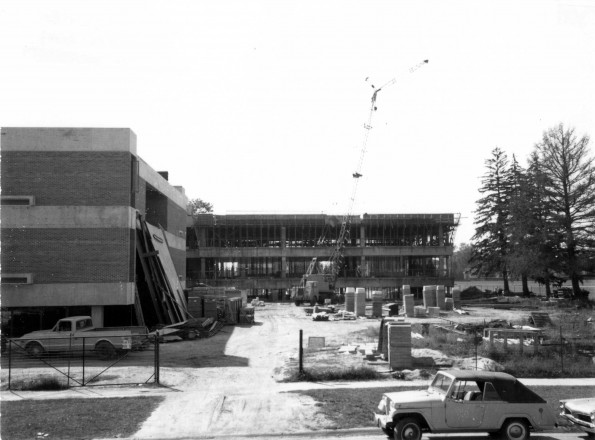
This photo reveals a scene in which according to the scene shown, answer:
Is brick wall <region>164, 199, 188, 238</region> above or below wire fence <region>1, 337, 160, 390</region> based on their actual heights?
above

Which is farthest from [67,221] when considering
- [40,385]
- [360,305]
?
[360,305]

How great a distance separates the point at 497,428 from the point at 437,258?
81522mm

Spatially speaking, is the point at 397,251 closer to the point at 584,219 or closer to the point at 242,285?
the point at 242,285

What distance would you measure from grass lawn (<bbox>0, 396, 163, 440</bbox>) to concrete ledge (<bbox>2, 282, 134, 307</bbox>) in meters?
16.8

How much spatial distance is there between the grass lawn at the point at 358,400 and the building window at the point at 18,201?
22.0m

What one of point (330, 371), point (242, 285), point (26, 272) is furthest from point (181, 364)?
point (242, 285)

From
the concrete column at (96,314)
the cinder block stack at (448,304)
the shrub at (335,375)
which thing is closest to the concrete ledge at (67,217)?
the concrete column at (96,314)

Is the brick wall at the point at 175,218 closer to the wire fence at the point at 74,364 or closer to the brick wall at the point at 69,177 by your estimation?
the brick wall at the point at 69,177

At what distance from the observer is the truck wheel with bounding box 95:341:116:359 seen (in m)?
26.1

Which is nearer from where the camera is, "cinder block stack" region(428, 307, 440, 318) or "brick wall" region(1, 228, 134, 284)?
"brick wall" region(1, 228, 134, 284)

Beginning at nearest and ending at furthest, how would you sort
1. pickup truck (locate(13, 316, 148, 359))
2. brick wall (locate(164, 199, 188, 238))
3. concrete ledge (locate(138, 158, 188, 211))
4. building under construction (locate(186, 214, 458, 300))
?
pickup truck (locate(13, 316, 148, 359)), concrete ledge (locate(138, 158, 188, 211)), brick wall (locate(164, 199, 188, 238)), building under construction (locate(186, 214, 458, 300))

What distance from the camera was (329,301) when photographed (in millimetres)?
69875

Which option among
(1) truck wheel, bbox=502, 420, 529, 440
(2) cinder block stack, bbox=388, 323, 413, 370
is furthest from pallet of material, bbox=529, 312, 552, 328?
(1) truck wheel, bbox=502, 420, 529, 440

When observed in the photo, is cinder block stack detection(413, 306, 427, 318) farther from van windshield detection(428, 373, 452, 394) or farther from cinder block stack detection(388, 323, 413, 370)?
van windshield detection(428, 373, 452, 394)
